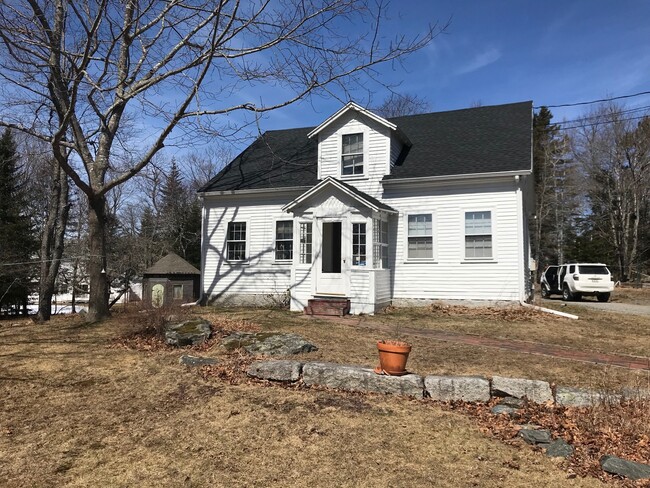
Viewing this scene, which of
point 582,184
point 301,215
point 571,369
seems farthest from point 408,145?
point 582,184

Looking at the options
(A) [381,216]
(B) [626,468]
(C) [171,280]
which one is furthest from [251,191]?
(B) [626,468]

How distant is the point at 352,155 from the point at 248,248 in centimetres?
495

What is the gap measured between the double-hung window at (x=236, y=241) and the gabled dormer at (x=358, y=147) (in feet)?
11.7

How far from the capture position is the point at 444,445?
4.20 meters

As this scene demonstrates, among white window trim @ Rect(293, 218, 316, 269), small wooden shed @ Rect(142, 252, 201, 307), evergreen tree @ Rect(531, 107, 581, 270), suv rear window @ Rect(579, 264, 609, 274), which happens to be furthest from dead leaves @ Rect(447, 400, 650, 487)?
evergreen tree @ Rect(531, 107, 581, 270)

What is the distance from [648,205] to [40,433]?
44037mm

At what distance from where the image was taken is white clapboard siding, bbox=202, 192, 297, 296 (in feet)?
52.0

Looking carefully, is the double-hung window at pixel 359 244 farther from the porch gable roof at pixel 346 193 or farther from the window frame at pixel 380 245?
the porch gable roof at pixel 346 193

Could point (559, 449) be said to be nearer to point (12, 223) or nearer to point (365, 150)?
point (365, 150)

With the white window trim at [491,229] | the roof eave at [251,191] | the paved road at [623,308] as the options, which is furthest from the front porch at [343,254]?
the paved road at [623,308]

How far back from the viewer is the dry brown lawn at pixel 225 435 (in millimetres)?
3621

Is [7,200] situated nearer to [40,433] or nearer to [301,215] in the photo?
[301,215]

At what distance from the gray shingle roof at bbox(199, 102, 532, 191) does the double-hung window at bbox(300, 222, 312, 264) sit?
1948 millimetres

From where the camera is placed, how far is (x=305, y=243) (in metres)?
14.1
